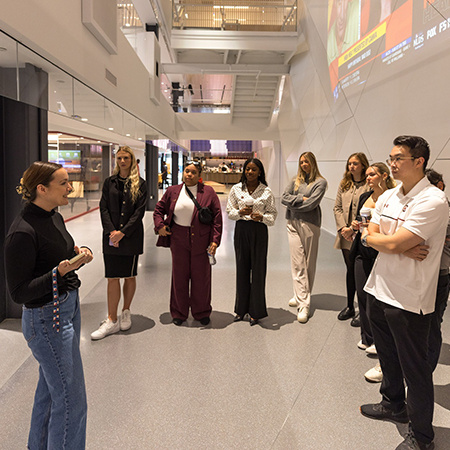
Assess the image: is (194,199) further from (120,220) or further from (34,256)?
(34,256)

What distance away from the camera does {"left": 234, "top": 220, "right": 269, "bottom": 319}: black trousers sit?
4.39 m

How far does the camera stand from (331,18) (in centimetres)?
1024

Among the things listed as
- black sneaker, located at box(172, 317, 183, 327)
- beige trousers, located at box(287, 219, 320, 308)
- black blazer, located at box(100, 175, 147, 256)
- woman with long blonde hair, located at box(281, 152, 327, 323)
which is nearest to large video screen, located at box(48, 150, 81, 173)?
black blazer, located at box(100, 175, 147, 256)

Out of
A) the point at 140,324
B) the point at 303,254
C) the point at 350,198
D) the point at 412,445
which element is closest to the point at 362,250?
the point at 350,198

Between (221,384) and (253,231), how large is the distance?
163 centimetres

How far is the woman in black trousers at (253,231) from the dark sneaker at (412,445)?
2.15 meters

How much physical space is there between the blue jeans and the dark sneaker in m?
1.68

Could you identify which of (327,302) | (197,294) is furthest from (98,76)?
(327,302)

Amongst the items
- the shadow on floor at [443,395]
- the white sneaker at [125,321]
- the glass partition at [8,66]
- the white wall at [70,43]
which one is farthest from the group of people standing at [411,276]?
the white wall at [70,43]

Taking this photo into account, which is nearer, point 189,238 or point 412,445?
point 412,445

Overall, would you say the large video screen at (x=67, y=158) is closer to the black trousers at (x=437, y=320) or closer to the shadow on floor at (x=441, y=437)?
the black trousers at (x=437, y=320)

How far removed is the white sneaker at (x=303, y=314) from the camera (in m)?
4.57

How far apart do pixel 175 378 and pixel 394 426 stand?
60.0 inches

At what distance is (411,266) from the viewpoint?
2.28 meters
